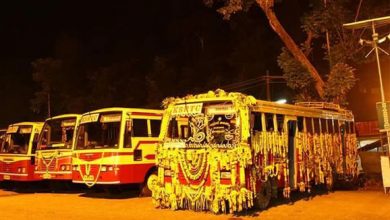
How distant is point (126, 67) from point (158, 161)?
3380 centimetres

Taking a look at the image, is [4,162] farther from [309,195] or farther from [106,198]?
[309,195]

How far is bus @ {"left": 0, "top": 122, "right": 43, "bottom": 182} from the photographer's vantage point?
17.4 metres

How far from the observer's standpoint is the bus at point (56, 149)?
53.5ft

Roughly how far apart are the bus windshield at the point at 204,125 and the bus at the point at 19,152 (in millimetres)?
7287

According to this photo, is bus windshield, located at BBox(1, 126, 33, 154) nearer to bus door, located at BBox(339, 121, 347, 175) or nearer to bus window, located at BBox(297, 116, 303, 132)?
bus window, located at BBox(297, 116, 303, 132)

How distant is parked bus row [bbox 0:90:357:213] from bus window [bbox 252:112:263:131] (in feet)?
0.08

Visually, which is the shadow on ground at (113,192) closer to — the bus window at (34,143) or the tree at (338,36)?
the bus window at (34,143)

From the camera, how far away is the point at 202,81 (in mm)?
43406

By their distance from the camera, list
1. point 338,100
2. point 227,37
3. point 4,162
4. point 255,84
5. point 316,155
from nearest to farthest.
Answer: point 316,155
point 4,162
point 338,100
point 255,84
point 227,37

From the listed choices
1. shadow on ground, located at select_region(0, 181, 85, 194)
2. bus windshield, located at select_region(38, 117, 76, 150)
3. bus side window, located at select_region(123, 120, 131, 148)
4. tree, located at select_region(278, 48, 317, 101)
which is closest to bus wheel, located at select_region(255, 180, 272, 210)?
bus side window, located at select_region(123, 120, 131, 148)

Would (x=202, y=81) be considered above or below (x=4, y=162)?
above

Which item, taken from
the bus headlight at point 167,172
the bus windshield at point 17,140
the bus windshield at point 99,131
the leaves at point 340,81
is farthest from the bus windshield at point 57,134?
the leaves at point 340,81

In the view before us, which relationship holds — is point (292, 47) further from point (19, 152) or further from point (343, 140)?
point (19, 152)

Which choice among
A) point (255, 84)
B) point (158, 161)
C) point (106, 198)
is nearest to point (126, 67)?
point (255, 84)
